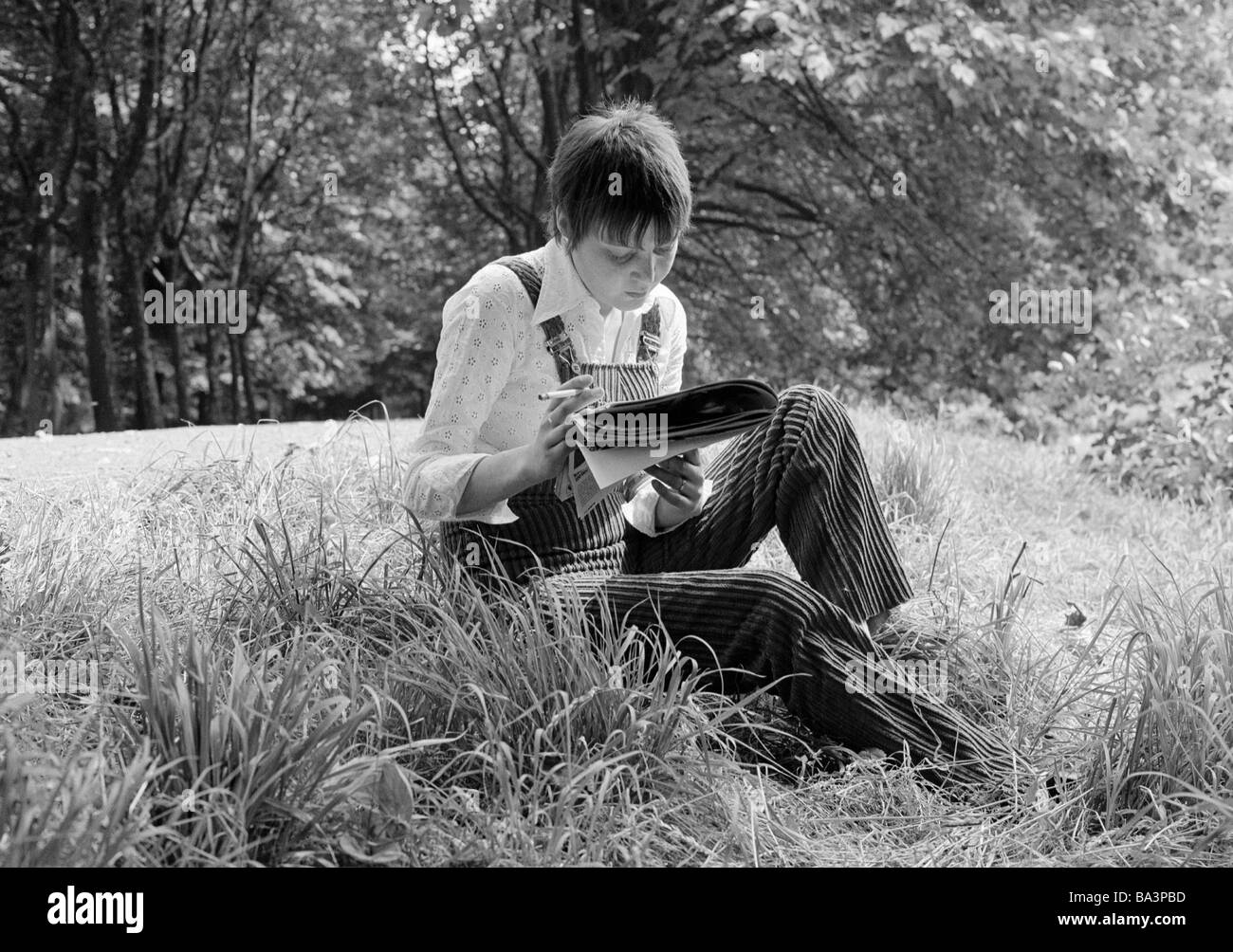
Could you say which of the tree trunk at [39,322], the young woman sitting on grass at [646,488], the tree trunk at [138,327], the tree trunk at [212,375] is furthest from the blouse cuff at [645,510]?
the tree trunk at [212,375]

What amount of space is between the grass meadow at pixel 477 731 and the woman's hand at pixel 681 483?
35 centimetres

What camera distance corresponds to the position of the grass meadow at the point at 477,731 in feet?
6.55

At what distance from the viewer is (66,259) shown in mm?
11180

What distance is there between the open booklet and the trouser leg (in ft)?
0.97

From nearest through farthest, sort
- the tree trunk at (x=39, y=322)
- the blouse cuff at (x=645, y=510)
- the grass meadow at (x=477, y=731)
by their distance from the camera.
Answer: the grass meadow at (x=477, y=731)
the blouse cuff at (x=645, y=510)
the tree trunk at (x=39, y=322)

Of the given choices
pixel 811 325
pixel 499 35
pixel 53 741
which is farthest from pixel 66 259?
pixel 53 741

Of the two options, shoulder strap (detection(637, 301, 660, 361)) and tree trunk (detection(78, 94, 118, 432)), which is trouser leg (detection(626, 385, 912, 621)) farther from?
tree trunk (detection(78, 94, 118, 432))

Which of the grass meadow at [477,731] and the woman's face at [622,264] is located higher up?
Result: the woman's face at [622,264]

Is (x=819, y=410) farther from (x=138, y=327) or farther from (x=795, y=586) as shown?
(x=138, y=327)

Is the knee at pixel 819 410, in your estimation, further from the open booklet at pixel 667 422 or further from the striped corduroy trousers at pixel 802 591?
the open booklet at pixel 667 422

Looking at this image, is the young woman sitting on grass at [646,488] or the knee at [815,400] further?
the knee at [815,400]

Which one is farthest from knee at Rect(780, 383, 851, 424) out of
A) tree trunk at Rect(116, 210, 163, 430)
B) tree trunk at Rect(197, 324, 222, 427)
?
tree trunk at Rect(197, 324, 222, 427)
